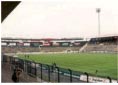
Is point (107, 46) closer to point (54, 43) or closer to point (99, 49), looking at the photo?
point (99, 49)

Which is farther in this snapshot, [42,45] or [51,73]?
[42,45]

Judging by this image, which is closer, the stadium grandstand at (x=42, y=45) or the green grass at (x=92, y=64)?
the green grass at (x=92, y=64)

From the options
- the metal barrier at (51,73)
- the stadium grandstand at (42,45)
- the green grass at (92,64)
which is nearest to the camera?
the metal barrier at (51,73)

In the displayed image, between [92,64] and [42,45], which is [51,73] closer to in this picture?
[92,64]

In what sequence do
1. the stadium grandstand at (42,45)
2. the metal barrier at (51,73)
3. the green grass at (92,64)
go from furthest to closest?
1. the stadium grandstand at (42,45)
2. the green grass at (92,64)
3. the metal barrier at (51,73)

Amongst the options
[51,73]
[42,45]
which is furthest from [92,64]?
[42,45]

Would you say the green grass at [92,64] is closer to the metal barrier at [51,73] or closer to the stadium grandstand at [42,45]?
the metal barrier at [51,73]

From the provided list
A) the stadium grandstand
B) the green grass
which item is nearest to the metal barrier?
the green grass

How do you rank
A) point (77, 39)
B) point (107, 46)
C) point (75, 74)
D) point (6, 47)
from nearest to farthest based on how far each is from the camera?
point (75, 74) < point (107, 46) < point (6, 47) < point (77, 39)

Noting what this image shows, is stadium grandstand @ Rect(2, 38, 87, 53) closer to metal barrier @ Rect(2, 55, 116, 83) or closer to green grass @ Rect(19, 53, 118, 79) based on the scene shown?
green grass @ Rect(19, 53, 118, 79)

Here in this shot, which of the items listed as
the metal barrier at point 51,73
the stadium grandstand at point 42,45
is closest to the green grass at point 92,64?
the metal barrier at point 51,73

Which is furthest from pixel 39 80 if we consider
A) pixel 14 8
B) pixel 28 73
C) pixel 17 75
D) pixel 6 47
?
pixel 6 47

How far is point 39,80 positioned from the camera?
10094 mm

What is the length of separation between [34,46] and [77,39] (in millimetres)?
13117
